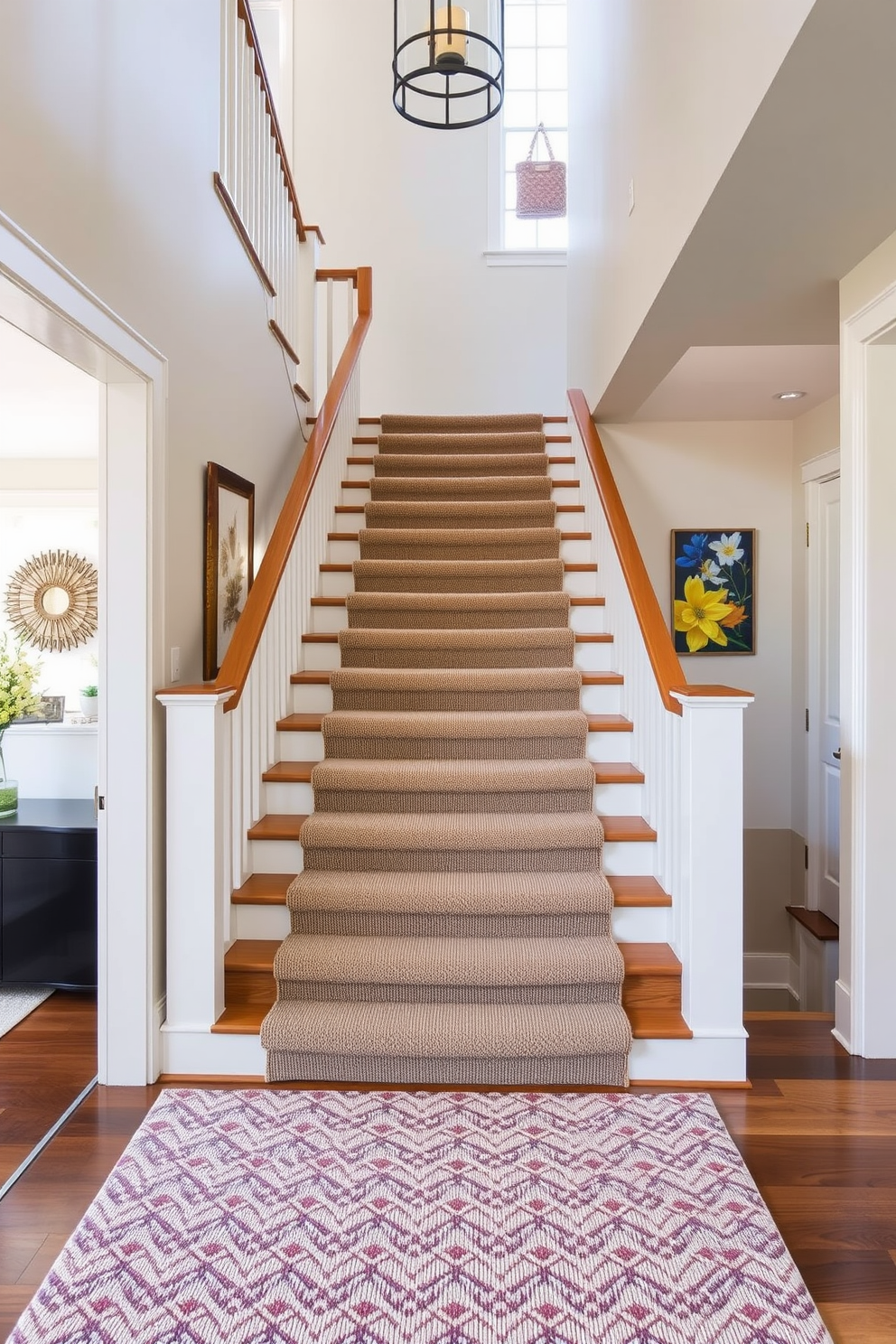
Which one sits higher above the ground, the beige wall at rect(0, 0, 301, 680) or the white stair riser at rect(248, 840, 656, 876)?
the beige wall at rect(0, 0, 301, 680)

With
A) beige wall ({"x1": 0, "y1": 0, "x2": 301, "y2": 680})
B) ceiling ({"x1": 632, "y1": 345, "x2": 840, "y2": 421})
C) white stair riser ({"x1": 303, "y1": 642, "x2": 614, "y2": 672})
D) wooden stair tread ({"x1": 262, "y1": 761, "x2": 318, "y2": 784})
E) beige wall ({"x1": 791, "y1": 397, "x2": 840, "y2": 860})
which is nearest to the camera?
beige wall ({"x1": 0, "y1": 0, "x2": 301, "y2": 680})

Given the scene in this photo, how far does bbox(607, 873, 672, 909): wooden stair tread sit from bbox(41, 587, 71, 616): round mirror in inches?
148

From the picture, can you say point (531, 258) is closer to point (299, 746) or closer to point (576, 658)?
point (576, 658)

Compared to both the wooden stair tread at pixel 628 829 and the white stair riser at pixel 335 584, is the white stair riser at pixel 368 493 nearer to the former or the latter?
the white stair riser at pixel 335 584

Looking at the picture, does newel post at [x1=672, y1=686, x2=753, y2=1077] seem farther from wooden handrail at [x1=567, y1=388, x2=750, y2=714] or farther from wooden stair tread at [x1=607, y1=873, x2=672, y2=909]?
wooden stair tread at [x1=607, y1=873, x2=672, y2=909]

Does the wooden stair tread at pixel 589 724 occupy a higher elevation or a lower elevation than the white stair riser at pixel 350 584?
lower

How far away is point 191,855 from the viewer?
2.31 metres

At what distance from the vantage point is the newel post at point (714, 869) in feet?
7.48

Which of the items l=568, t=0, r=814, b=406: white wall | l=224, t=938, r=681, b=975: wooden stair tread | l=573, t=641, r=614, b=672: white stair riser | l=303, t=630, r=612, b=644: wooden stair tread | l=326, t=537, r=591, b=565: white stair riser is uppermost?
l=568, t=0, r=814, b=406: white wall

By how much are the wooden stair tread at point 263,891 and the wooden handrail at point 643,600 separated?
1.29m

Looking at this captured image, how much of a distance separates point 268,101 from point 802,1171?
434cm

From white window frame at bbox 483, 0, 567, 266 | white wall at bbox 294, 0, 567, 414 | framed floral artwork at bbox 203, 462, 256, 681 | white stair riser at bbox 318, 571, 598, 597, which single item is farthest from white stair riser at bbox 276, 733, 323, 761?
white window frame at bbox 483, 0, 567, 266

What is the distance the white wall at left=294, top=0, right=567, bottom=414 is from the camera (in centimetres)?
588

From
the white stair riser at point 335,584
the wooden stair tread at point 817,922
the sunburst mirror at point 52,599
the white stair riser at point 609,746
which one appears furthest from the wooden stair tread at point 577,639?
the sunburst mirror at point 52,599
